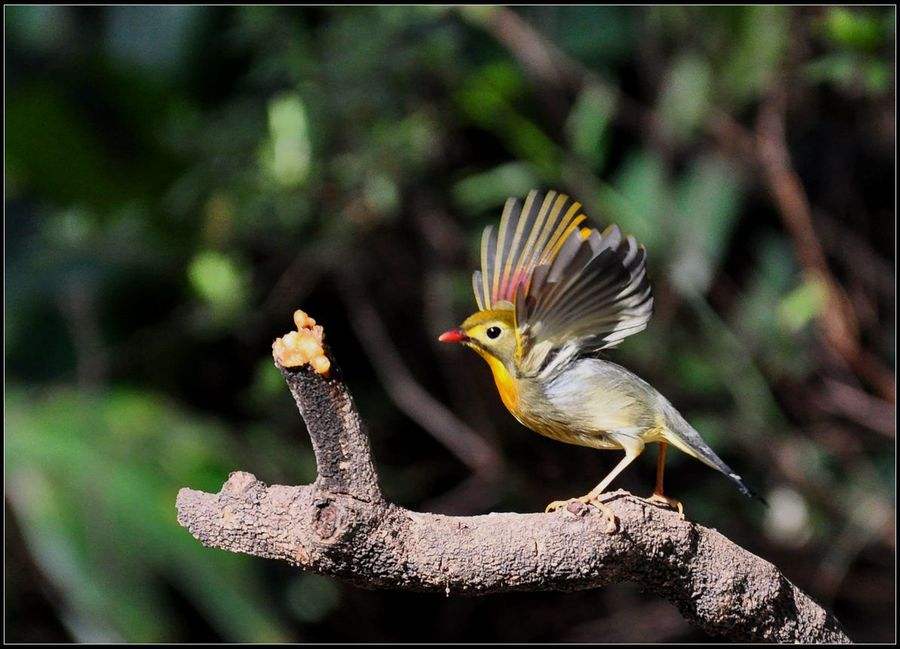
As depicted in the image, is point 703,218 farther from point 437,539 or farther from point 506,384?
point 437,539

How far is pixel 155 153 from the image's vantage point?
17.2 feet

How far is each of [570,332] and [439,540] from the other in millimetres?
621

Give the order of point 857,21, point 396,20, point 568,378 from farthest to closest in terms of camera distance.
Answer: point 396,20
point 857,21
point 568,378

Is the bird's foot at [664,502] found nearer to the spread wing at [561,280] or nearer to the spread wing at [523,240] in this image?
the spread wing at [561,280]

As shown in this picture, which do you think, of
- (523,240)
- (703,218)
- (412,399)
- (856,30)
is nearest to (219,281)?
(412,399)

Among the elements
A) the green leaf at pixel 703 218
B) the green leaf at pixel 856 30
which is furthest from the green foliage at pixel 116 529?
the green leaf at pixel 856 30

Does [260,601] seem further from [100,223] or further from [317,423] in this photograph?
[317,423]

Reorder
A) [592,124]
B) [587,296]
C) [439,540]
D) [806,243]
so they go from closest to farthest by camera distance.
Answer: [439,540], [587,296], [592,124], [806,243]

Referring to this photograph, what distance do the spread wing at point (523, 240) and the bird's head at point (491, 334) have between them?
0.13 meters

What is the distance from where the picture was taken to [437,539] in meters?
2.07

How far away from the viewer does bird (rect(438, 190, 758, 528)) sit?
229 cm

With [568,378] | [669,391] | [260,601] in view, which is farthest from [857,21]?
[260,601]

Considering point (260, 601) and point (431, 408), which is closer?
point (260, 601)

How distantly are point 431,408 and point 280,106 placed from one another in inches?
60.4
